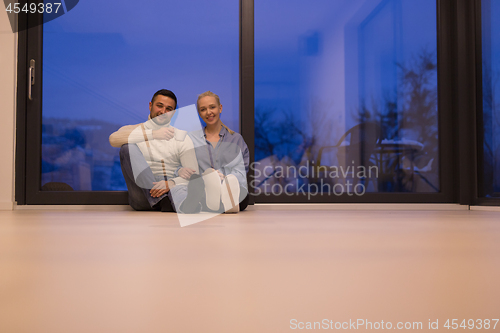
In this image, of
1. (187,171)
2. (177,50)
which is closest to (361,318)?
(187,171)

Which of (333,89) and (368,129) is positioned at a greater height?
(333,89)

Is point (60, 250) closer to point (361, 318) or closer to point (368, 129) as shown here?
point (361, 318)

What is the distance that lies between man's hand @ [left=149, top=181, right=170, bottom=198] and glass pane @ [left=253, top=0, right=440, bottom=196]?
0.77 metres

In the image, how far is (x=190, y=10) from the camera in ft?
8.67

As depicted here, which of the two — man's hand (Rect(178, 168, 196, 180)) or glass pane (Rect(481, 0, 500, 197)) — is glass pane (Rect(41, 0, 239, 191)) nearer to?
man's hand (Rect(178, 168, 196, 180))

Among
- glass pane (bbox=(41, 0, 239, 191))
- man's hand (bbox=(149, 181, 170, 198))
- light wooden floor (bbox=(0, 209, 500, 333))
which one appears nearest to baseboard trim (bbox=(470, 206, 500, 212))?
light wooden floor (bbox=(0, 209, 500, 333))

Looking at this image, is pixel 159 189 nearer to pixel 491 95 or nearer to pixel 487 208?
pixel 487 208

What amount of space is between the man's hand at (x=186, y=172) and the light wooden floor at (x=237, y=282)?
109 cm

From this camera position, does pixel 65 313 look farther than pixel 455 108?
No

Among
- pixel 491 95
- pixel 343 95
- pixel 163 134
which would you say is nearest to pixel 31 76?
pixel 163 134

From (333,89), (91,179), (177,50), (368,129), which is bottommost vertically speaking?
(91,179)

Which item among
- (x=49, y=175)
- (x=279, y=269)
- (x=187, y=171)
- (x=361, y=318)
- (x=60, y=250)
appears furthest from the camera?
(x=49, y=175)

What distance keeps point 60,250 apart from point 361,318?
738 millimetres

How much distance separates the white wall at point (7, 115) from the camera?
93.8 inches
